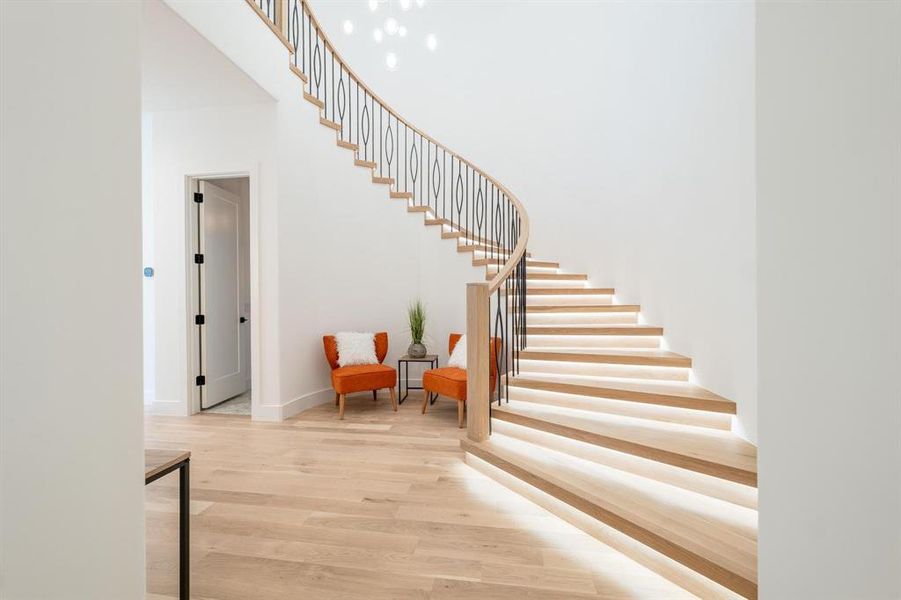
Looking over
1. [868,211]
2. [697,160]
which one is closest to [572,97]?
[697,160]

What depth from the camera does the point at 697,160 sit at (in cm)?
335

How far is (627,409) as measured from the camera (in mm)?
3002

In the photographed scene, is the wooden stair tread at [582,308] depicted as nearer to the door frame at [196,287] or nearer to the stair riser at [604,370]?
the stair riser at [604,370]

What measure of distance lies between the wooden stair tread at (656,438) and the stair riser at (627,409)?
3cm

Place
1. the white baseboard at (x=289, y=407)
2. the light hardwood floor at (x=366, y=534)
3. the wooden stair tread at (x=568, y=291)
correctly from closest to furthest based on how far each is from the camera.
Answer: the light hardwood floor at (x=366, y=534) < the white baseboard at (x=289, y=407) < the wooden stair tread at (x=568, y=291)

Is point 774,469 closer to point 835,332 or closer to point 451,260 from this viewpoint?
point 835,332

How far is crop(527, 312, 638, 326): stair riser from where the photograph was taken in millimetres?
4703

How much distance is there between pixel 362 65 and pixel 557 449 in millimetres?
6781

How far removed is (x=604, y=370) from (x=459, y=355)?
1.53 meters

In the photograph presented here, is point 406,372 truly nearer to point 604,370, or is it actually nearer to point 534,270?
point 534,270

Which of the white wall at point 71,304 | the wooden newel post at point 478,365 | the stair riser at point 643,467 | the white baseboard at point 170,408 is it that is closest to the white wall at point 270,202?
the white baseboard at point 170,408

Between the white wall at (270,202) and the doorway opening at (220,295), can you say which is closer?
the white wall at (270,202)

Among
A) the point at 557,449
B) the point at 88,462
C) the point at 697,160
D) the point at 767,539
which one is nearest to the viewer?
the point at 88,462

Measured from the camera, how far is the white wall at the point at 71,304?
0.91 meters
